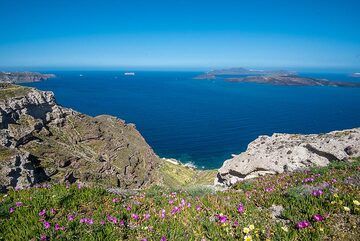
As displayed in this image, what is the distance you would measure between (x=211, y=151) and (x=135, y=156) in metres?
41.9

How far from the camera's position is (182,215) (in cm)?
848

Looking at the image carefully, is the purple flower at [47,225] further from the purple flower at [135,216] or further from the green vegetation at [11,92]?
the green vegetation at [11,92]

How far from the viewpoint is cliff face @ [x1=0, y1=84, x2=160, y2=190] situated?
50.2 metres

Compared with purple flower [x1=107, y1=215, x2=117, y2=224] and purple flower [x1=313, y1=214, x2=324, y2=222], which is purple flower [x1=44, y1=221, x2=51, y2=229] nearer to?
purple flower [x1=107, y1=215, x2=117, y2=224]

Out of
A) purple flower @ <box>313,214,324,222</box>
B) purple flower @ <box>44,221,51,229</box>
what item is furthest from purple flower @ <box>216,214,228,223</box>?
purple flower @ <box>44,221,51,229</box>

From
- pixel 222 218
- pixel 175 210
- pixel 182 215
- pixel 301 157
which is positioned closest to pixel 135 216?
pixel 175 210

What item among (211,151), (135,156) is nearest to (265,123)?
(211,151)

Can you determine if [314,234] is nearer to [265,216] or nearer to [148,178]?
[265,216]

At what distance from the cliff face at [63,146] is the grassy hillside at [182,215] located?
34130 mm

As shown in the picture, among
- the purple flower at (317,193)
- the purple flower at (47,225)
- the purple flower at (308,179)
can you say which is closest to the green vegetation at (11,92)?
the purple flower at (47,225)

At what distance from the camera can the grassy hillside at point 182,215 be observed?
702 centimetres

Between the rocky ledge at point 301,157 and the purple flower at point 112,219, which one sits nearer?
the purple flower at point 112,219

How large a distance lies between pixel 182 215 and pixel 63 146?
59.1 m

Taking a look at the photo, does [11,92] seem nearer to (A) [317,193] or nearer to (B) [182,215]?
(B) [182,215]
